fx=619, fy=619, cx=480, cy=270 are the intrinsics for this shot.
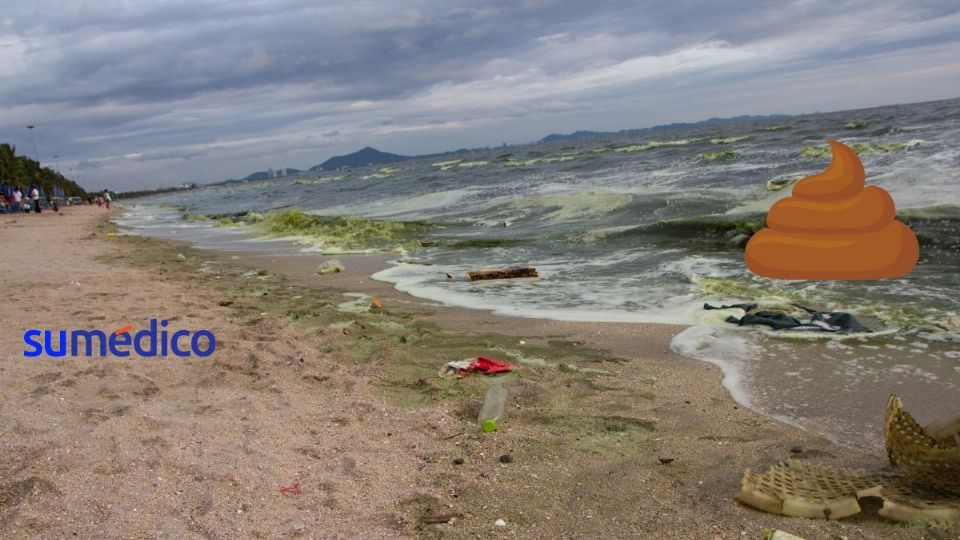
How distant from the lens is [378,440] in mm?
3572

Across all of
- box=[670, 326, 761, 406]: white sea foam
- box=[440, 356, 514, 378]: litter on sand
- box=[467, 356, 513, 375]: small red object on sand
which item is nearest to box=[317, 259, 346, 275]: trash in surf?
box=[440, 356, 514, 378]: litter on sand

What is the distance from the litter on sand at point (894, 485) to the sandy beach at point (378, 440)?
6cm

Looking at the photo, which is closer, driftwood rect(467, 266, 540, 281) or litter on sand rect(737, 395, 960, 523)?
litter on sand rect(737, 395, 960, 523)

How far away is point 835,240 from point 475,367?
556 cm

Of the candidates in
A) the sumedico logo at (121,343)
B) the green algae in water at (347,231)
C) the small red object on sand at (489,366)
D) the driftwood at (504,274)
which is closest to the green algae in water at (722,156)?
the green algae in water at (347,231)

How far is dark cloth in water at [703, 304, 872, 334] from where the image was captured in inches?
214

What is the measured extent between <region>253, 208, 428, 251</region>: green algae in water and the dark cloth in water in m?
8.70

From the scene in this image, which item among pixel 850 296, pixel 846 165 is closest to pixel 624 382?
pixel 850 296

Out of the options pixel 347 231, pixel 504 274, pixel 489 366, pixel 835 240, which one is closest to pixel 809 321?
pixel 835 240

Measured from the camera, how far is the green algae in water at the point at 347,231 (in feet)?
47.9

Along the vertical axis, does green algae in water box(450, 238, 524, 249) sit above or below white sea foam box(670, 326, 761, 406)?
above

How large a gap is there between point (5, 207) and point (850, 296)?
127 feet

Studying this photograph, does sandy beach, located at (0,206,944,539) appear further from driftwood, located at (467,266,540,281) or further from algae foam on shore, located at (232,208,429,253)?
algae foam on shore, located at (232,208,429,253)

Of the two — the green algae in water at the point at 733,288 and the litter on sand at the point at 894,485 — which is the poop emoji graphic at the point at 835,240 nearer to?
the green algae in water at the point at 733,288
